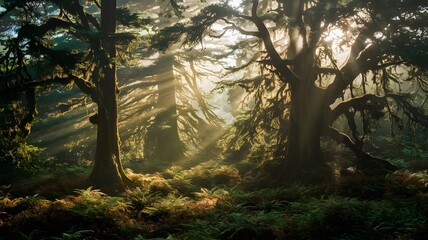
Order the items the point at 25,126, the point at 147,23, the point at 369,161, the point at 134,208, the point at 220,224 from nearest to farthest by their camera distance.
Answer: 1. the point at 220,224
2. the point at 134,208
3. the point at 25,126
4. the point at 147,23
5. the point at 369,161

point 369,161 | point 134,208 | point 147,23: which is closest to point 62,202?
point 134,208

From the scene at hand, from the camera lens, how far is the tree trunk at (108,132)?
13711mm

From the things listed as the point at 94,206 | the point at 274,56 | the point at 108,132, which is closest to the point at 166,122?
the point at 108,132

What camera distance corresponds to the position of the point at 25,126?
12641mm

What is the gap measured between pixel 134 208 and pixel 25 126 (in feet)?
16.5

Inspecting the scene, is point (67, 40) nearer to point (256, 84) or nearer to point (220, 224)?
point (256, 84)

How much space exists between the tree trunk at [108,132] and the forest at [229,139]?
5 cm

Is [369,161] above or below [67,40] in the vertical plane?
below

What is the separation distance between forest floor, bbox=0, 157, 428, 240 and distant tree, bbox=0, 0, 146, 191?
1.62 meters

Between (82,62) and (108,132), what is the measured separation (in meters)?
3.14

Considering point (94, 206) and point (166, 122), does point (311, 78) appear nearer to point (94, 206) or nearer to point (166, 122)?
point (94, 206)

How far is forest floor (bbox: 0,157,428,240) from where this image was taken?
24.7 feet

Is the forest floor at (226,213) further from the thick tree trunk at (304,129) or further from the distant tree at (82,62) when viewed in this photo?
the thick tree trunk at (304,129)

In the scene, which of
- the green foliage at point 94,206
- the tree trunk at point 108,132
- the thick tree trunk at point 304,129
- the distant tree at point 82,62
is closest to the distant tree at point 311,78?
the thick tree trunk at point 304,129
